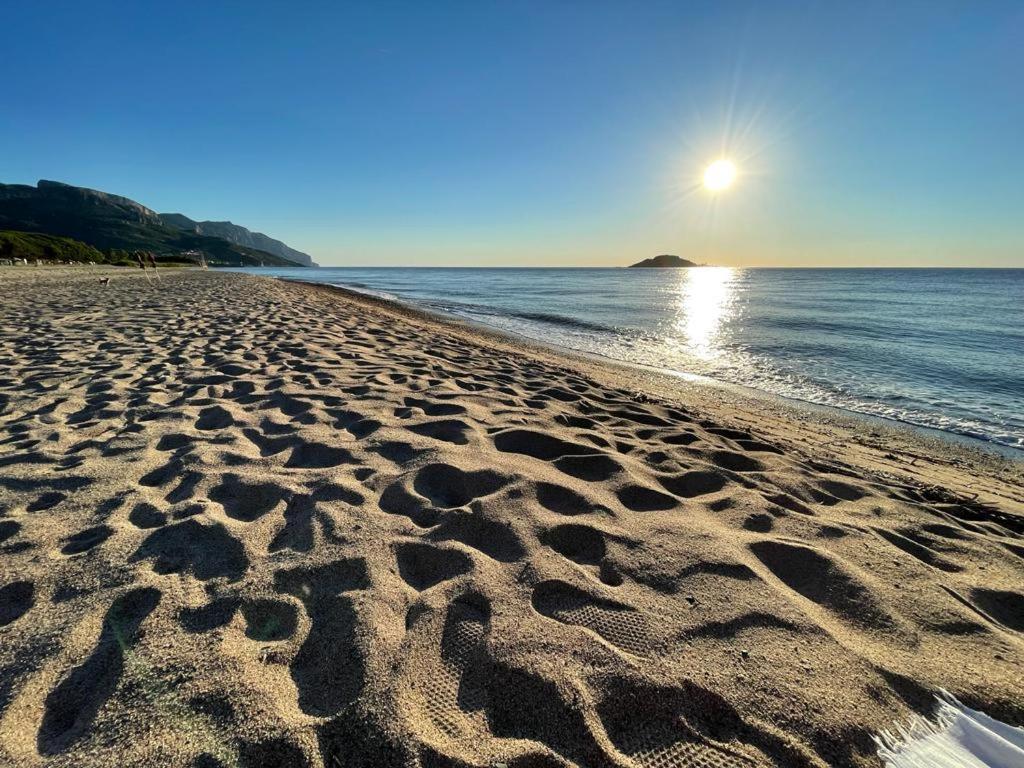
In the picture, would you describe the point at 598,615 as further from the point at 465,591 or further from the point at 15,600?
the point at 15,600

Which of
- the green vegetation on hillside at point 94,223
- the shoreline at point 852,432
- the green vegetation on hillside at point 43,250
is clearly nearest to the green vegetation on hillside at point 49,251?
the green vegetation on hillside at point 43,250

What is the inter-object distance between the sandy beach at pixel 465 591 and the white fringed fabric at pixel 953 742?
60mm

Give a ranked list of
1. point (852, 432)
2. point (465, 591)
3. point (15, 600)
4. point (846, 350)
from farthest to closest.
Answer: point (846, 350) < point (852, 432) < point (465, 591) < point (15, 600)

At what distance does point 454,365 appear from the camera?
23.1ft

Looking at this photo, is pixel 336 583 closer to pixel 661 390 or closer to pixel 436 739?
pixel 436 739

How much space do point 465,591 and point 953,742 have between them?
182cm

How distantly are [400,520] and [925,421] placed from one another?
803 centimetres

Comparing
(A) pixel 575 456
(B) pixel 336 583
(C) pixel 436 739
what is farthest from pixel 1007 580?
(B) pixel 336 583

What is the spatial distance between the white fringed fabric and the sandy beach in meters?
0.06

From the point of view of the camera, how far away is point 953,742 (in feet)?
4.89

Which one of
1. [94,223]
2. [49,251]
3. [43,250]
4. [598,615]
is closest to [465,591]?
[598,615]

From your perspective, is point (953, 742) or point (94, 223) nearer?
point (953, 742)

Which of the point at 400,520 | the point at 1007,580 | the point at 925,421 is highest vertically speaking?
the point at 400,520

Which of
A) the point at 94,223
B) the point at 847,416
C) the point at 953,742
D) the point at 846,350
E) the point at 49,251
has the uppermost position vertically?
the point at 94,223
